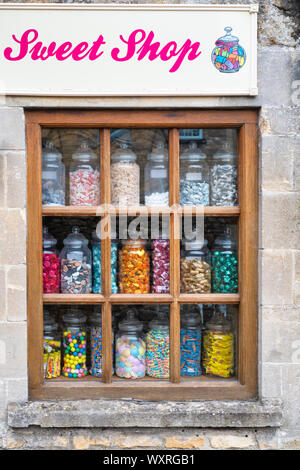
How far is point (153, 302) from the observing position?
2648 mm

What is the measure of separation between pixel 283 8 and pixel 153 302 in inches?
73.0

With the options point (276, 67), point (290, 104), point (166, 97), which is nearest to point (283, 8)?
point (276, 67)

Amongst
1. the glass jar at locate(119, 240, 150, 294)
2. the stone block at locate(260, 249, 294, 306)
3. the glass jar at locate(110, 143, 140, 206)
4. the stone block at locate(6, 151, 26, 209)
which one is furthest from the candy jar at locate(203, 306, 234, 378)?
the stone block at locate(6, 151, 26, 209)

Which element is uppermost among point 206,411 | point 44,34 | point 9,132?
point 44,34

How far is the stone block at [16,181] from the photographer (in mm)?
2518

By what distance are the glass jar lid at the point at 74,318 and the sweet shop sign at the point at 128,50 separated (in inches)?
51.6

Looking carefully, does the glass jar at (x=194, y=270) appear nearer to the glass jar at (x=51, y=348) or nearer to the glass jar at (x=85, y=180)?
the glass jar at (x=85, y=180)

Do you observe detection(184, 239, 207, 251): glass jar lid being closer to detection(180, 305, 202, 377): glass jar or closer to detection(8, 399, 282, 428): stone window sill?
detection(180, 305, 202, 377): glass jar

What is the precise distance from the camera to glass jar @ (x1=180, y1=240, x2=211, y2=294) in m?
2.70

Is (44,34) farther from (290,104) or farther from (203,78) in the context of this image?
(290,104)

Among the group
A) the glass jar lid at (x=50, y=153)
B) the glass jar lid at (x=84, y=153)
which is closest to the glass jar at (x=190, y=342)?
the glass jar lid at (x=84, y=153)

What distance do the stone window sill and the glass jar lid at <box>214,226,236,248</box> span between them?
0.92 metres

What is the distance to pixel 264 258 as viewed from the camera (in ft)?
8.24

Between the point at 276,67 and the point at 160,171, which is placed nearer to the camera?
the point at 276,67
